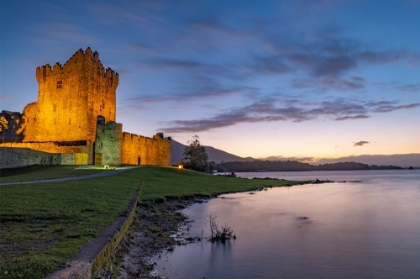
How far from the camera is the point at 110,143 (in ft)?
148

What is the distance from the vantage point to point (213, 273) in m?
9.29

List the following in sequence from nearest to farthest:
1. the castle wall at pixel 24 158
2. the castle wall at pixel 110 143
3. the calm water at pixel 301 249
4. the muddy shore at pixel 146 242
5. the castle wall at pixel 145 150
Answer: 1. the muddy shore at pixel 146 242
2. the calm water at pixel 301 249
3. the castle wall at pixel 24 158
4. the castle wall at pixel 110 143
5. the castle wall at pixel 145 150

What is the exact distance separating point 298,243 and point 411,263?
367cm

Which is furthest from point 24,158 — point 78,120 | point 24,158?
point 78,120

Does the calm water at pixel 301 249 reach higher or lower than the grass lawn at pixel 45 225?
lower

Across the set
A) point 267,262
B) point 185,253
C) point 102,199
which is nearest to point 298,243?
point 267,262

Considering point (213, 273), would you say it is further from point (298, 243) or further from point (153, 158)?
point (153, 158)

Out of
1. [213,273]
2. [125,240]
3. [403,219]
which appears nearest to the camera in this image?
[213,273]

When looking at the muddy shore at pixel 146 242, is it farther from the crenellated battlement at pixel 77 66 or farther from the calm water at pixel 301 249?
the crenellated battlement at pixel 77 66

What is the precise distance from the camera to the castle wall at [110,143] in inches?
1774

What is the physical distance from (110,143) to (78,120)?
8.24m

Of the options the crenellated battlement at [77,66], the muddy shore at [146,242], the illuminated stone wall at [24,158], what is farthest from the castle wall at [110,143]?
the muddy shore at [146,242]

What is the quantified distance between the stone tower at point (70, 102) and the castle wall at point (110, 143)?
4382mm

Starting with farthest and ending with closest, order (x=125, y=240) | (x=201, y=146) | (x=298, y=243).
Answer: (x=201, y=146) < (x=298, y=243) < (x=125, y=240)
